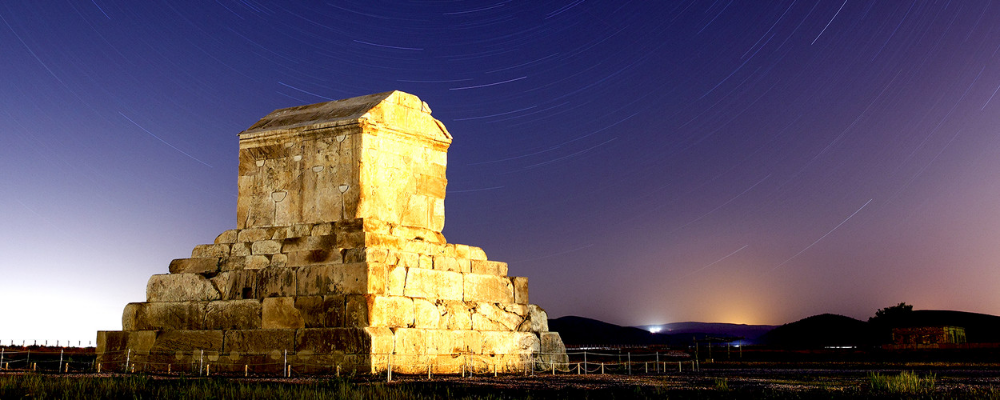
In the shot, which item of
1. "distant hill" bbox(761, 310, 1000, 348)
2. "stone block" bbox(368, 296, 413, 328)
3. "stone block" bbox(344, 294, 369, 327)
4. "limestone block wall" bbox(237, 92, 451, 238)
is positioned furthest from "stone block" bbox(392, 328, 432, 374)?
"distant hill" bbox(761, 310, 1000, 348)

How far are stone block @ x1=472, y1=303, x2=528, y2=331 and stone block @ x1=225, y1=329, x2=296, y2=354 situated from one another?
3504 mm

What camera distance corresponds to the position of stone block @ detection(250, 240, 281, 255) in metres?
16.5

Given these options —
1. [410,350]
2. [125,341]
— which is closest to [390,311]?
[410,350]

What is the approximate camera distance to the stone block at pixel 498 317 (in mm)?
16766

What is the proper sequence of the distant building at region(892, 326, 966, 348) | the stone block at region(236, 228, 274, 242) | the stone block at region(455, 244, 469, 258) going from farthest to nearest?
the distant building at region(892, 326, 966, 348) → the stone block at region(455, 244, 469, 258) → the stone block at region(236, 228, 274, 242)

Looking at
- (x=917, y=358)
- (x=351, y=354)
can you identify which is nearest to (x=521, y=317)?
(x=351, y=354)

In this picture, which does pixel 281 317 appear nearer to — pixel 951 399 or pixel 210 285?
pixel 210 285

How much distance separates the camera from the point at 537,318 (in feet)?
59.5

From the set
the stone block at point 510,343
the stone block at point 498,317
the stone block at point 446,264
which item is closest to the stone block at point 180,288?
the stone block at point 446,264

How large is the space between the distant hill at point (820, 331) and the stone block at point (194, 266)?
63255 mm

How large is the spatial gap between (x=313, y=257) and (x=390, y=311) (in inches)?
74.9

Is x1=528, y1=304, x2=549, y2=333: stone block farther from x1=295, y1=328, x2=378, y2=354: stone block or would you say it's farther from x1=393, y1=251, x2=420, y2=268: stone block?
x1=295, y1=328, x2=378, y2=354: stone block

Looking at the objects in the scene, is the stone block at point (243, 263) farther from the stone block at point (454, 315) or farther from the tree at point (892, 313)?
the tree at point (892, 313)

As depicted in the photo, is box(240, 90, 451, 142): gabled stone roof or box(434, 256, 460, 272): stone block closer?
box(434, 256, 460, 272): stone block
